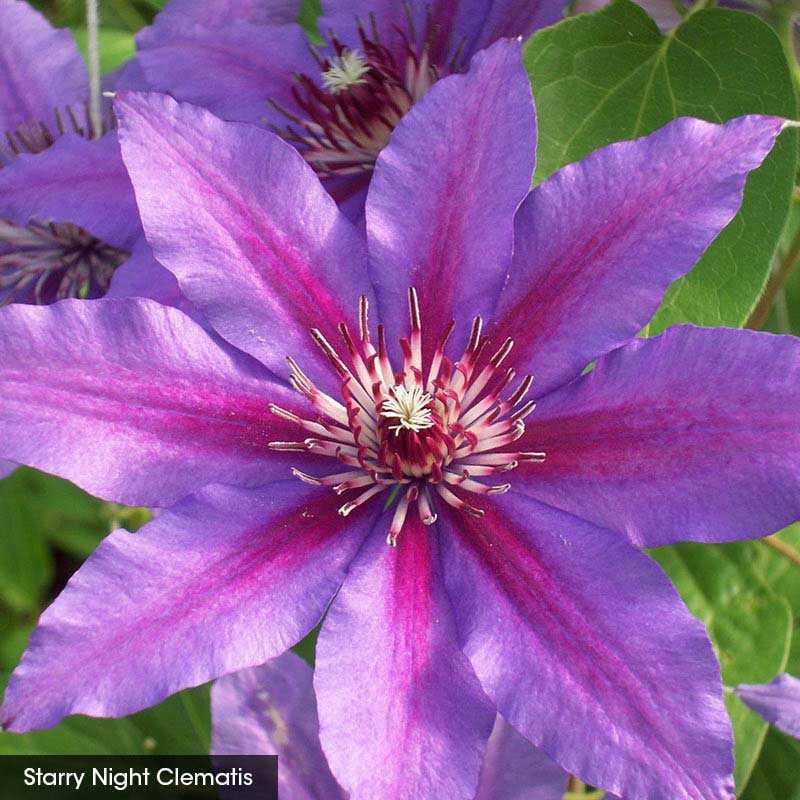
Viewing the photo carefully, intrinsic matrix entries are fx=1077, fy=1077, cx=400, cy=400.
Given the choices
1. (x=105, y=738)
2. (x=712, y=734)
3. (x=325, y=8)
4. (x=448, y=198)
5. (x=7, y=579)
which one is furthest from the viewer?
(x=7, y=579)

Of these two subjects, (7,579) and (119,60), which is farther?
(7,579)

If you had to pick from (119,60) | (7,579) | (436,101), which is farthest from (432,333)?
(7,579)

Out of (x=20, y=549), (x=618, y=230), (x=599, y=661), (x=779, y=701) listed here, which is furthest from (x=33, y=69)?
(x=20, y=549)

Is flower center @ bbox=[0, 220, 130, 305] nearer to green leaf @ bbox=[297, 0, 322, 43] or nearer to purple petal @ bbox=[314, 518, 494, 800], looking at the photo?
green leaf @ bbox=[297, 0, 322, 43]

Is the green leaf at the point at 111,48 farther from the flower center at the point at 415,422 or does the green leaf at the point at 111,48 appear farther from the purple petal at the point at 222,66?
the flower center at the point at 415,422

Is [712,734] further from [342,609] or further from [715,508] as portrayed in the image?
[342,609]
